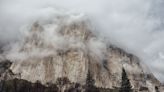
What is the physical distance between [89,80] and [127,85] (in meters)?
48.5

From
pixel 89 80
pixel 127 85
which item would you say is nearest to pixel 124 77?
pixel 127 85

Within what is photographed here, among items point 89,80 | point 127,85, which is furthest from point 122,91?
point 89,80

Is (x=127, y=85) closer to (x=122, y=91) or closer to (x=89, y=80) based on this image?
(x=122, y=91)

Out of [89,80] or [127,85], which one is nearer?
[127,85]

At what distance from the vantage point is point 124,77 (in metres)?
119

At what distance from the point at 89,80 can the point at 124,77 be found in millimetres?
49128

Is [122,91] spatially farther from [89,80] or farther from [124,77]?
[89,80]

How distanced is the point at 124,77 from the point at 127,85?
3.07 m

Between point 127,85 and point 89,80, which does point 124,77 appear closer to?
point 127,85

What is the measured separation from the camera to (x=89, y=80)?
16638 centimetres

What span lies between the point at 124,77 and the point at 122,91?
5552 mm

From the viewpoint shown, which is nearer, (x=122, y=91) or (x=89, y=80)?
Result: (x=122, y=91)

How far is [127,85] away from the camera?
119m
